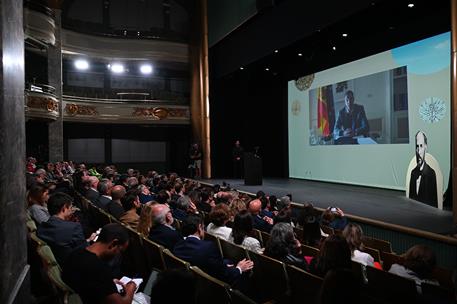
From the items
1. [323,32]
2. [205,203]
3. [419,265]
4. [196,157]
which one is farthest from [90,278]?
[196,157]

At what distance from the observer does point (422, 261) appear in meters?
2.27

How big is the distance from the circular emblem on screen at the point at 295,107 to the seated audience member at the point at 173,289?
32.8ft

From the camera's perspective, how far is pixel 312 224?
3191 millimetres

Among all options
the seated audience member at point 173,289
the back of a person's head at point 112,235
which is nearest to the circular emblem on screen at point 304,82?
the back of a person's head at point 112,235

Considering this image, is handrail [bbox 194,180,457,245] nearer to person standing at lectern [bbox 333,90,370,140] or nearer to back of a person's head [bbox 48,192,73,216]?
back of a person's head [bbox 48,192,73,216]

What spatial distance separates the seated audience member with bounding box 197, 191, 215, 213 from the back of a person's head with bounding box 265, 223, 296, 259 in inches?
80.8

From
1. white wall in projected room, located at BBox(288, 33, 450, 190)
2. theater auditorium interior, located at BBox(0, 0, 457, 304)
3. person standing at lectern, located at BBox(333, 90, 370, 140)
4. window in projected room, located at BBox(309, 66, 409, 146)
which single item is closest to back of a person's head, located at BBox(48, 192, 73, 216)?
theater auditorium interior, located at BBox(0, 0, 457, 304)

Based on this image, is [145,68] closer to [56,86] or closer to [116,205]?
[56,86]

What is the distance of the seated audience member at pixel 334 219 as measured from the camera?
4078mm

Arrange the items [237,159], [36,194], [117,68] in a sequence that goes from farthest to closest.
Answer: [117,68]
[237,159]
[36,194]

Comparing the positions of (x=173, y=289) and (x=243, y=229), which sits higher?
(x=173, y=289)

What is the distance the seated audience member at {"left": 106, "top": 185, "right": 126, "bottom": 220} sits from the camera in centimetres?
407

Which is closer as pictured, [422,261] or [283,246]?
[422,261]

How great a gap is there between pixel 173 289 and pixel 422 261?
1631mm
